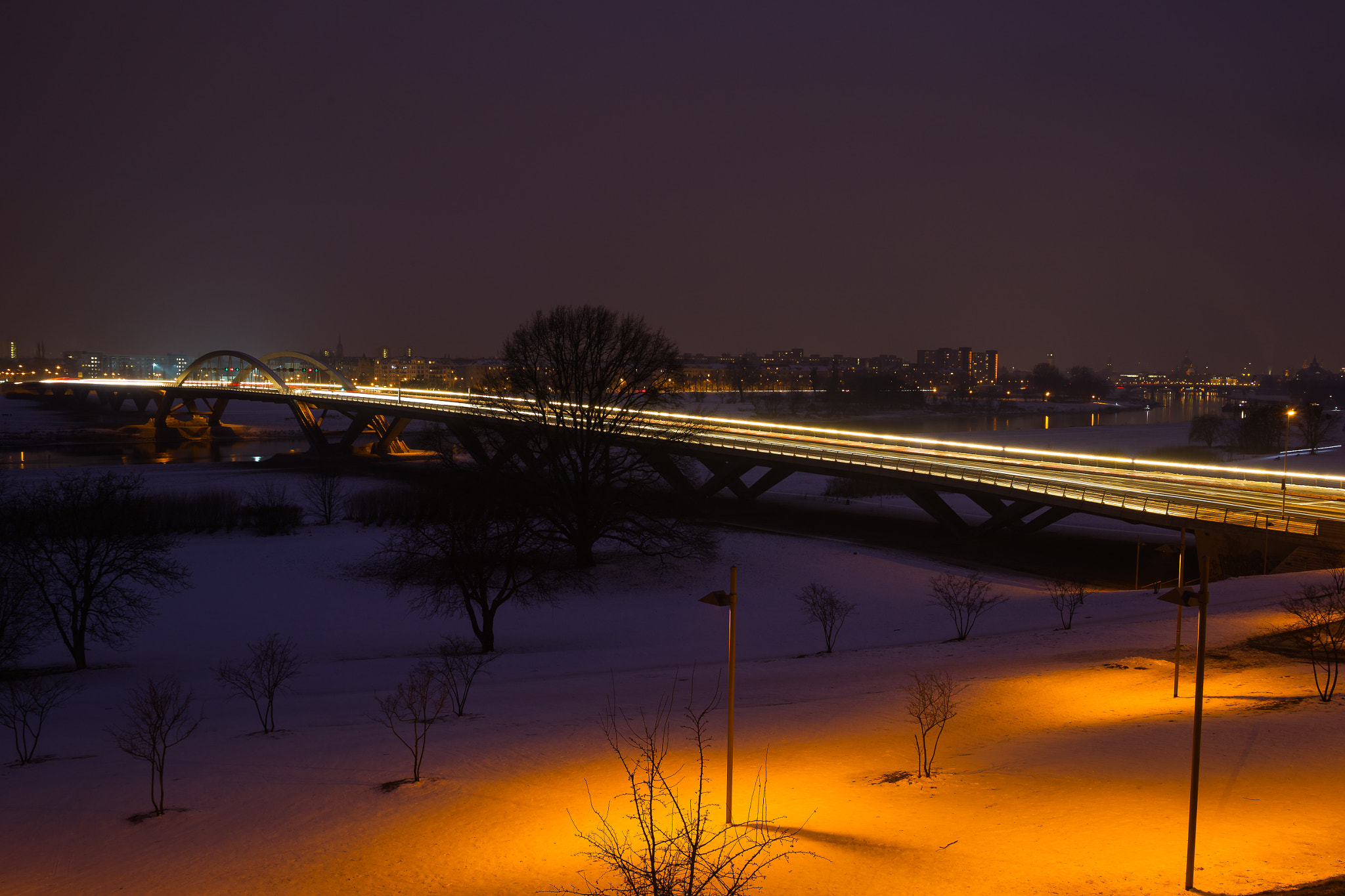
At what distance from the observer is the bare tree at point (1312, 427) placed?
77.5 m

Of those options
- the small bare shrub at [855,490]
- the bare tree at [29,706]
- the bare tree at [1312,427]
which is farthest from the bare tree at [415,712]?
the bare tree at [1312,427]

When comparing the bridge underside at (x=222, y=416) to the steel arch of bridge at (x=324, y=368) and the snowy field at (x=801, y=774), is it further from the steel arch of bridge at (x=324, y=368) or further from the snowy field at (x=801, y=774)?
the snowy field at (x=801, y=774)

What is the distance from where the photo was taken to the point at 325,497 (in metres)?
43.0

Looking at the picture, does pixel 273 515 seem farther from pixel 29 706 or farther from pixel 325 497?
pixel 29 706

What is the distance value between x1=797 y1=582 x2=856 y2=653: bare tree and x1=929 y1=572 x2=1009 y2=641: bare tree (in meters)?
2.60

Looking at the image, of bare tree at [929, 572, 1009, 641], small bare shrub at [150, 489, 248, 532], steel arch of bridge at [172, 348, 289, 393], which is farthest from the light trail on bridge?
steel arch of bridge at [172, 348, 289, 393]

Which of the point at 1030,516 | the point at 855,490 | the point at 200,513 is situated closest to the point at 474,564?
the point at 200,513

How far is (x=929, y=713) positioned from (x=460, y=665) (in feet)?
34.4

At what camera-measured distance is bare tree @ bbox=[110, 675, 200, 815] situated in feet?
37.1

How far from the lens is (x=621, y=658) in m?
20.6

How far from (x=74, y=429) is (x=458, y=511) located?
98.6 m

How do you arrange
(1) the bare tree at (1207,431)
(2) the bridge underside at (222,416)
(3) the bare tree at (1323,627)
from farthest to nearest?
(1) the bare tree at (1207,431) < (2) the bridge underside at (222,416) < (3) the bare tree at (1323,627)

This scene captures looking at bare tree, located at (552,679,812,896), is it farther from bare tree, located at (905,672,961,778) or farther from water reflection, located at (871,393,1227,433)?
water reflection, located at (871,393,1227,433)

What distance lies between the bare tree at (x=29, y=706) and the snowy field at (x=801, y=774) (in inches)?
15.2
